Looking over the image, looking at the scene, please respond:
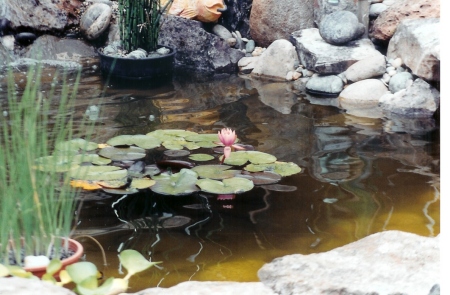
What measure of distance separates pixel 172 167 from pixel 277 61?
3.11m

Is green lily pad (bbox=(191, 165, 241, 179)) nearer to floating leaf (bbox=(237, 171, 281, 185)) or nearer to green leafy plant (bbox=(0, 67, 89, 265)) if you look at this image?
floating leaf (bbox=(237, 171, 281, 185))

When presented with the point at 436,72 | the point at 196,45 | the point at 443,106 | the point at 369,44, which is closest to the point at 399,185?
the point at 436,72

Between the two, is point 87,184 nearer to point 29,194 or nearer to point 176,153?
point 176,153

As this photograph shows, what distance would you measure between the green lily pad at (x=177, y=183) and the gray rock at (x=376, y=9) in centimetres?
370

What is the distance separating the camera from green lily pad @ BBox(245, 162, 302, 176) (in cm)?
363

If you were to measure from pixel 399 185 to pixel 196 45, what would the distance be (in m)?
3.76

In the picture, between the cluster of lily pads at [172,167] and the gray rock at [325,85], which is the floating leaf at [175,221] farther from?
the gray rock at [325,85]

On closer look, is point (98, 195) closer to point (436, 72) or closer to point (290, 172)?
point (290, 172)

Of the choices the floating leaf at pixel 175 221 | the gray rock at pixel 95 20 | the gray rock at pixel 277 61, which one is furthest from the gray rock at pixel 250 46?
the floating leaf at pixel 175 221

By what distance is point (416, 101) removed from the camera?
525cm

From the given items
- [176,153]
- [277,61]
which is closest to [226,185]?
[176,153]

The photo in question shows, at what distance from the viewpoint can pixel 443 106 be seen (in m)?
1.22

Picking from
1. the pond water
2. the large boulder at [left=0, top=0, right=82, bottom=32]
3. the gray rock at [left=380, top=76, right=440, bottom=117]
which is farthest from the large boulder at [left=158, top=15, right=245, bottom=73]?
the gray rock at [left=380, top=76, right=440, bottom=117]

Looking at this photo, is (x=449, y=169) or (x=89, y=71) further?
(x=89, y=71)
